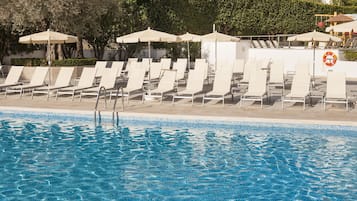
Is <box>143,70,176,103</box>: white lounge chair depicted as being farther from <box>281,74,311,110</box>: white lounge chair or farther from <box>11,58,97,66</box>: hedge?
<box>11,58,97,66</box>: hedge

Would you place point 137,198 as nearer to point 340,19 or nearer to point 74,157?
point 74,157

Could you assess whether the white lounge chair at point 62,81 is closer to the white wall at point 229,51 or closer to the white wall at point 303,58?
the white wall at point 303,58

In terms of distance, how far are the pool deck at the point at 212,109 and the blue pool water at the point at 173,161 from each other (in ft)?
0.73

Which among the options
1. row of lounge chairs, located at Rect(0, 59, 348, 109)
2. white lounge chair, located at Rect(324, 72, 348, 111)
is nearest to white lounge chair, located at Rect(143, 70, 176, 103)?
row of lounge chairs, located at Rect(0, 59, 348, 109)

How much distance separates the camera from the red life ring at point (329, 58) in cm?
2143

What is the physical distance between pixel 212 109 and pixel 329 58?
11.1 metres

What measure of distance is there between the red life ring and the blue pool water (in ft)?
38.5

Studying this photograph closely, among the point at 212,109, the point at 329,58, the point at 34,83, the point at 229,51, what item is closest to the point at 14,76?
the point at 34,83

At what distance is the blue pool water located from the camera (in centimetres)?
692

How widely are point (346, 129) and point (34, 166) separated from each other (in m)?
5.94

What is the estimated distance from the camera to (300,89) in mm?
12594

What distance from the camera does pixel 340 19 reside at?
28219mm

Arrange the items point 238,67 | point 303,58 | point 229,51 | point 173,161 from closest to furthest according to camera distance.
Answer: point 173,161 → point 238,67 → point 303,58 → point 229,51

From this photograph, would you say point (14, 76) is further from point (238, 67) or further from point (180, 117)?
point (238, 67)
